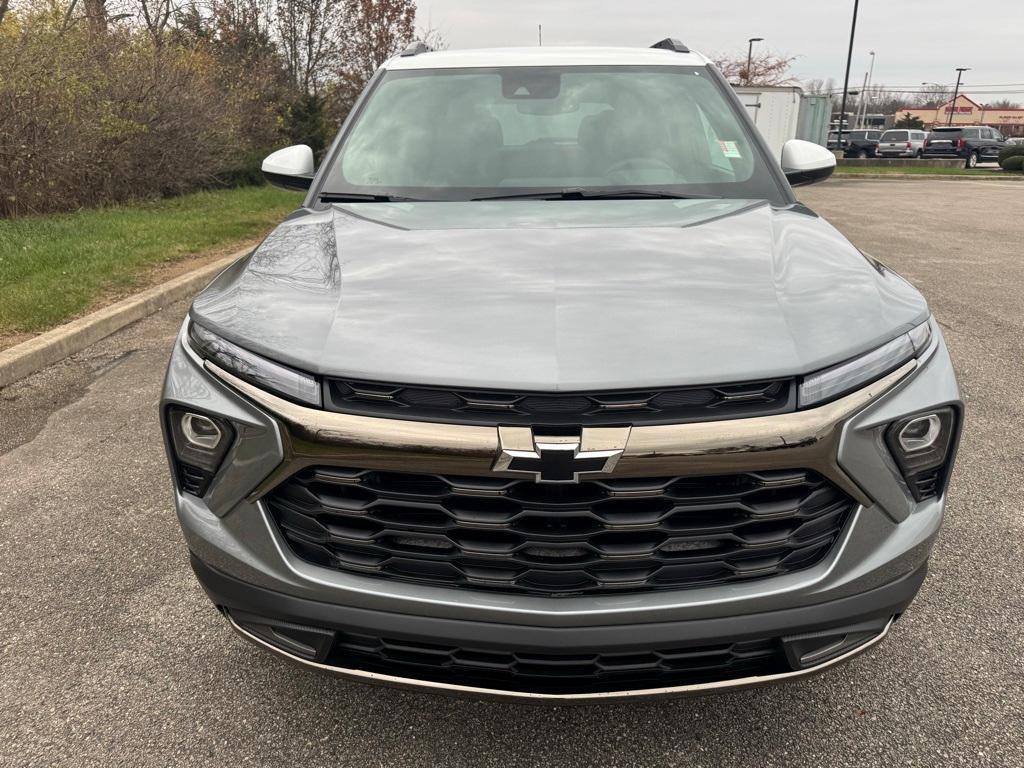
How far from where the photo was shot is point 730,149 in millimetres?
2939

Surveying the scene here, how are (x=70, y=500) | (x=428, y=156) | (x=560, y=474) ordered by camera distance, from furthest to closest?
1. (x=70, y=500)
2. (x=428, y=156)
3. (x=560, y=474)

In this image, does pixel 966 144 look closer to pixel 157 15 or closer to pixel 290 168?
pixel 157 15

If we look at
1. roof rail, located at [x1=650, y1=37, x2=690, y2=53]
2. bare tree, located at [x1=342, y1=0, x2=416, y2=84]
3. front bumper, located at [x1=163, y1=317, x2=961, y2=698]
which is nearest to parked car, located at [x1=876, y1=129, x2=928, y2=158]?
bare tree, located at [x1=342, y1=0, x2=416, y2=84]

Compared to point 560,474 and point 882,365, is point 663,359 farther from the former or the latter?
point 882,365

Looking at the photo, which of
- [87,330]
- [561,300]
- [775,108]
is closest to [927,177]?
[775,108]

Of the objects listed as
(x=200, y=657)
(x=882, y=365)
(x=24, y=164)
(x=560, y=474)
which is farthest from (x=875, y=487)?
(x=24, y=164)

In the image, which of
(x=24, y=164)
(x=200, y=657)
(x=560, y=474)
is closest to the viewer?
(x=560, y=474)

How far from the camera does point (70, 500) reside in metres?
3.27

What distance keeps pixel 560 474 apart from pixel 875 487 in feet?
2.22

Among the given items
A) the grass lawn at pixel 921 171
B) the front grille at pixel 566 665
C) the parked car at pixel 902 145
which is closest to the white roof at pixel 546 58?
the front grille at pixel 566 665

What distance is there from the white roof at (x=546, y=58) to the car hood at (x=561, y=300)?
3.79 ft

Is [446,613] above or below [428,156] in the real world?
below

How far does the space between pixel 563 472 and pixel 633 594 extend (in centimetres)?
32

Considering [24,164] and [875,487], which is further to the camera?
[24,164]
